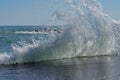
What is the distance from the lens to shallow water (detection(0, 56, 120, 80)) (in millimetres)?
18984

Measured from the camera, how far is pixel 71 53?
96.3ft

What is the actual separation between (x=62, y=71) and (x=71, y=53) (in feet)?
27.4

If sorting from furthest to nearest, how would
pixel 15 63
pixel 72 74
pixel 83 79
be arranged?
pixel 15 63, pixel 72 74, pixel 83 79

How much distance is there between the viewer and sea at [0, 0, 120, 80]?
20.2 m

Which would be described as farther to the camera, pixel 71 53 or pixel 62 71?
pixel 71 53

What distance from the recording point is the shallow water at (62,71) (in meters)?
19.0

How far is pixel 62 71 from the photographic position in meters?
21.0

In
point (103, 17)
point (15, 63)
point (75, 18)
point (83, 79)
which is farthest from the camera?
point (103, 17)

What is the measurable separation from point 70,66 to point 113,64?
8.76ft

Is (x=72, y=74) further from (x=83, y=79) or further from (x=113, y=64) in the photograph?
(x=113, y=64)

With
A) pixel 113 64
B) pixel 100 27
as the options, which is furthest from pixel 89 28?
pixel 113 64

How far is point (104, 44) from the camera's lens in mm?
31828

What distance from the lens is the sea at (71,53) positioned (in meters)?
20.2

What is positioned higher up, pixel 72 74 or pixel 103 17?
pixel 103 17
